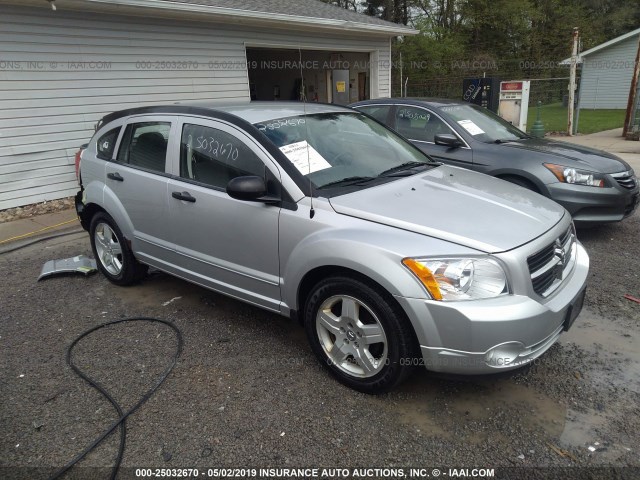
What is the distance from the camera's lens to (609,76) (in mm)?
25203

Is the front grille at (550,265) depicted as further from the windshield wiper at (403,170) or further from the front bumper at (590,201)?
the front bumper at (590,201)

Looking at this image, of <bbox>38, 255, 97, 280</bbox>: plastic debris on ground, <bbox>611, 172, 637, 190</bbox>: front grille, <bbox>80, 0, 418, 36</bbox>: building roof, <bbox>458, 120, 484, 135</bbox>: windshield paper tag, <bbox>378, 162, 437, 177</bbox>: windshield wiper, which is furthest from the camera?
<bbox>80, 0, 418, 36</bbox>: building roof

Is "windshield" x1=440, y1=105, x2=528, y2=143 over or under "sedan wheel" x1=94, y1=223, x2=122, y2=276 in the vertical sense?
over

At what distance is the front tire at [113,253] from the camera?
13.8ft

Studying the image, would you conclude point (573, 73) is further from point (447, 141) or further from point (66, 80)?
point (66, 80)

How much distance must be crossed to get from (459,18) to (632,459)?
123ft

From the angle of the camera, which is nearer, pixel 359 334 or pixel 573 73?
pixel 359 334

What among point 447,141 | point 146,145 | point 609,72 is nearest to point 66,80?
point 146,145

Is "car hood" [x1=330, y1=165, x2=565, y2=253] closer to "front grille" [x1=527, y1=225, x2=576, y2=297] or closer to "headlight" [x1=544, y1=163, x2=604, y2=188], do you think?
"front grille" [x1=527, y1=225, x2=576, y2=297]

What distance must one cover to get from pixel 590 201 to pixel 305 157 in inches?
138

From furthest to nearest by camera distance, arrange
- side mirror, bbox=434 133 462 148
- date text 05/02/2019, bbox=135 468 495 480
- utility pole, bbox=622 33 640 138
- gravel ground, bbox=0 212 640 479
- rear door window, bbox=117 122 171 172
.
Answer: utility pole, bbox=622 33 640 138
side mirror, bbox=434 133 462 148
rear door window, bbox=117 122 171 172
gravel ground, bbox=0 212 640 479
date text 05/02/2019, bbox=135 468 495 480

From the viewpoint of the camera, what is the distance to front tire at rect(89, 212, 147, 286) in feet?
13.8

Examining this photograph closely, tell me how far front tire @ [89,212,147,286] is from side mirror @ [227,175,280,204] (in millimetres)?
1755

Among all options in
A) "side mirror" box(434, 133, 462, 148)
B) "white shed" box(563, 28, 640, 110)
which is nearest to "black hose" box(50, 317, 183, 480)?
"side mirror" box(434, 133, 462, 148)
